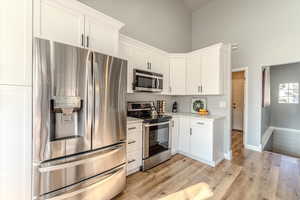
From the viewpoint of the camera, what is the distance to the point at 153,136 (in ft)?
8.89

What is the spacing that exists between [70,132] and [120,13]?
2.57 m

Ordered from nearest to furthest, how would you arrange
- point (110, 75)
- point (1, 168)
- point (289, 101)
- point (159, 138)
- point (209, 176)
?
point (1, 168)
point (110, 75)
point (209, 176)
point (159, 138)
point (289, 101)

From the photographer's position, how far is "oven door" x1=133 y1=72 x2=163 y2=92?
8.77 feet

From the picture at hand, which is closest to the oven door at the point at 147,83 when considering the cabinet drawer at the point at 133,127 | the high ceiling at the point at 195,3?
the cabinet drawer at the point at 133,127

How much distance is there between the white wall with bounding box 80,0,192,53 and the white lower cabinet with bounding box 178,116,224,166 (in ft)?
7.26

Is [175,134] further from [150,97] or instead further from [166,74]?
[166,74]

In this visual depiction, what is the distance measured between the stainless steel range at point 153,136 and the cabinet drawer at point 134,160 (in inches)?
4.0

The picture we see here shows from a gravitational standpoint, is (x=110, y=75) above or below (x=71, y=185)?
above

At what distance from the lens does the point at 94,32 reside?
1.87 m

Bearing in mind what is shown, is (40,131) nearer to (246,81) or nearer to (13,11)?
→ (13,11)

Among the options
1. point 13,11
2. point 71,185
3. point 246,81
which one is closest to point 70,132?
point 71,185

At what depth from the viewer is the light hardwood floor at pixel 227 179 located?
1.95 meters

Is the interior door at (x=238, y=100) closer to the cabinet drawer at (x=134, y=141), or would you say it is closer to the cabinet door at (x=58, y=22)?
the cabinet drawer at (x=134, y=141)

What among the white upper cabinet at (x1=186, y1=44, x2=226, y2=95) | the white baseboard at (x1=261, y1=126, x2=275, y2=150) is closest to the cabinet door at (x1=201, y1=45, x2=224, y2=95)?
the white upper cabinet at (x1=186, y1=44, x2=226, y2=95)
